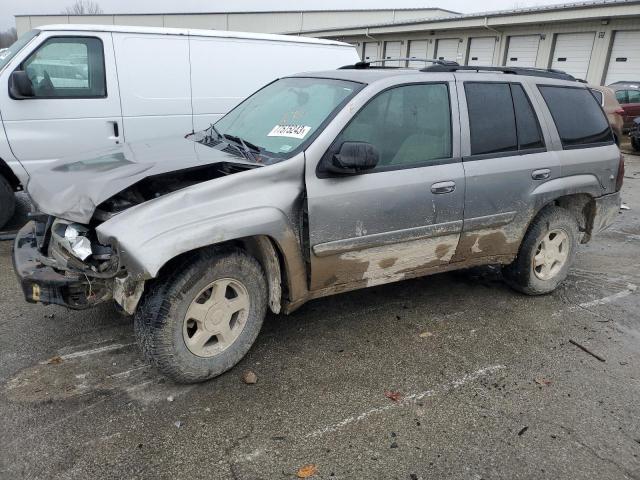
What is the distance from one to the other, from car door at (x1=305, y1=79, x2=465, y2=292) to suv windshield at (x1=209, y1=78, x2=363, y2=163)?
16 centimetres

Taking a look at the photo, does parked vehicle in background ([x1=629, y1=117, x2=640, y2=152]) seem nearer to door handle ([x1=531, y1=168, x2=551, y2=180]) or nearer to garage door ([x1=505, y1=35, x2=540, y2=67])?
garage door ([x1=505, y1=35, x2=540, y2=67])

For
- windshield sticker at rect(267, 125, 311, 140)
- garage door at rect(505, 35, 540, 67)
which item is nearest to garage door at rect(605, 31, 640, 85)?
garage door at rect(505, 35, 540, 67)

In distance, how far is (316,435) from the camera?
108 inches

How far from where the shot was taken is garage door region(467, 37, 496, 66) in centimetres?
2271

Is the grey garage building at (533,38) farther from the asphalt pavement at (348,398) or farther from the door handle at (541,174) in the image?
the asphalt pavement at (348,398)

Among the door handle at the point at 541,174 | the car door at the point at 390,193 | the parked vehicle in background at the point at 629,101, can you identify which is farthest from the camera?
the parked vehicle in background at the point at 629,101

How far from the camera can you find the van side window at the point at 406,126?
346 centimetres

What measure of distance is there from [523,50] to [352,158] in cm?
2140

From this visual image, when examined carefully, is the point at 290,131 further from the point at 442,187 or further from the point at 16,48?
the point at 16,48

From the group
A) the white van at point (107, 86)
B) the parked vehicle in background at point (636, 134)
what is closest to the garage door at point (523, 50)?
the parked vehicle in background at point (636, 134)

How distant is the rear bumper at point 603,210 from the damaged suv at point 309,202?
0.20 m

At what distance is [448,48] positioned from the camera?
2506 centimetres

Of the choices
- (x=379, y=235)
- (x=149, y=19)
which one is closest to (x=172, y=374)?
(x=379, y=235)

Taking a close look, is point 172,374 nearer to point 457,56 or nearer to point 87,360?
point 87,360
